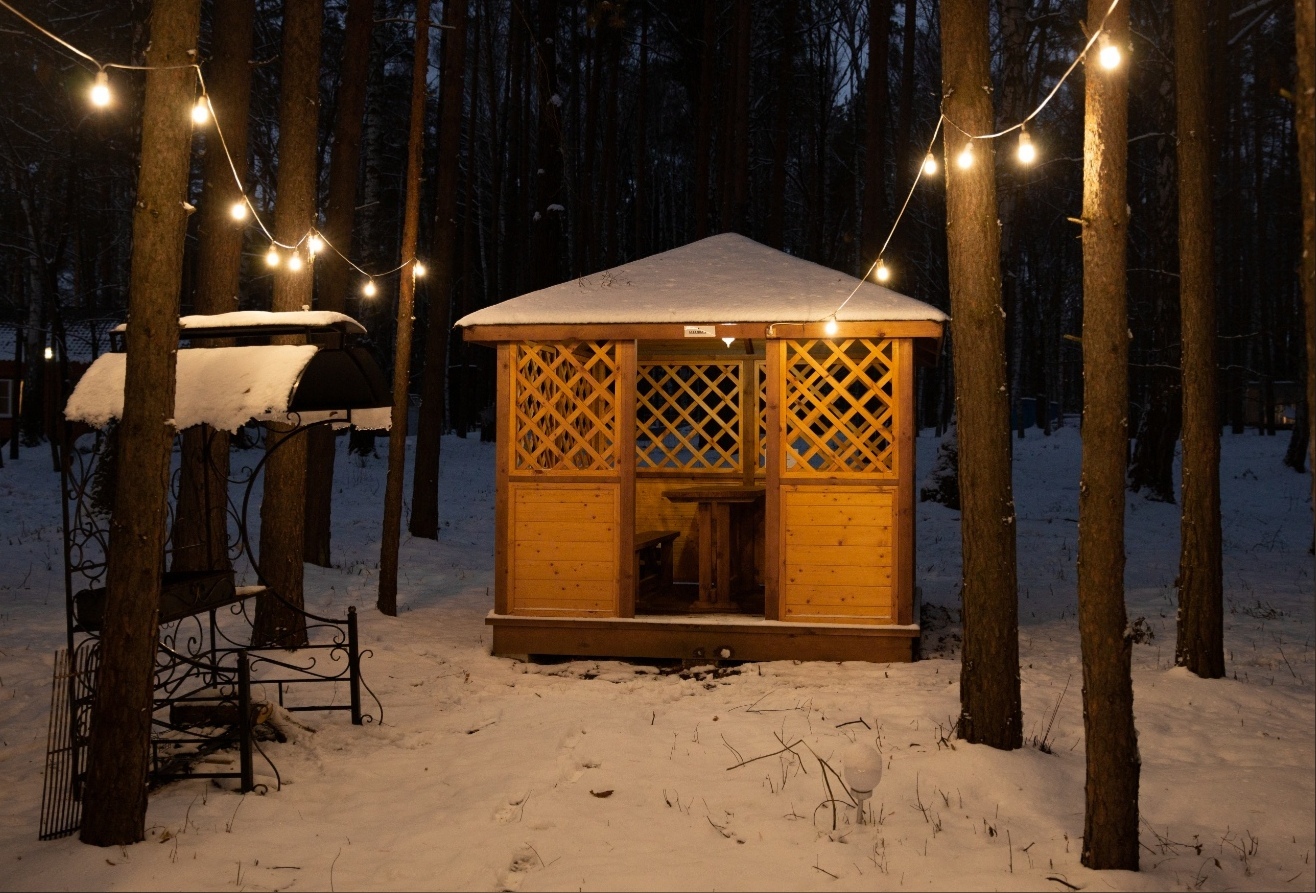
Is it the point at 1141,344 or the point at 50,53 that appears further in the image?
the point at 1141,344

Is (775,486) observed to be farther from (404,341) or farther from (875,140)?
(875,140)

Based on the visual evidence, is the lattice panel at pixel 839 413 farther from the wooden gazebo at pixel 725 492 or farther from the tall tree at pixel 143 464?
the tall tree at pixel 143 464

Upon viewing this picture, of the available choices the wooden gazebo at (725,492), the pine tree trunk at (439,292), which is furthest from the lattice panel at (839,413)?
the pine tree trunk at (439,292)

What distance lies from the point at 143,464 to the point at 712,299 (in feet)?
14.2

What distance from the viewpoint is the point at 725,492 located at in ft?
26.7

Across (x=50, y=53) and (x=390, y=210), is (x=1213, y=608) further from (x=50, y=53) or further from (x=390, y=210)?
(x=390, y=210)

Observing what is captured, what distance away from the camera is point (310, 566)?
1042cm

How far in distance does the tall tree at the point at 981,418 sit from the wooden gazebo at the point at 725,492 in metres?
1.89

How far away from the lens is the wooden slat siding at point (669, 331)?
272 inches

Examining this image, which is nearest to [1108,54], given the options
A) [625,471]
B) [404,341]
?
[625,471]

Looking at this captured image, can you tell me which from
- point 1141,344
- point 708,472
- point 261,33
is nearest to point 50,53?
point 261,33

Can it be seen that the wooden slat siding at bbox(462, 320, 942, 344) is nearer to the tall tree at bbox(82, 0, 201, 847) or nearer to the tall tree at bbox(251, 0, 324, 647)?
the tall tree at bbox(251, 0, 324, 647)

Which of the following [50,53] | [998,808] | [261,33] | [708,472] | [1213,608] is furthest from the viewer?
[261,33]

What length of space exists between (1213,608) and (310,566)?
314 inches
